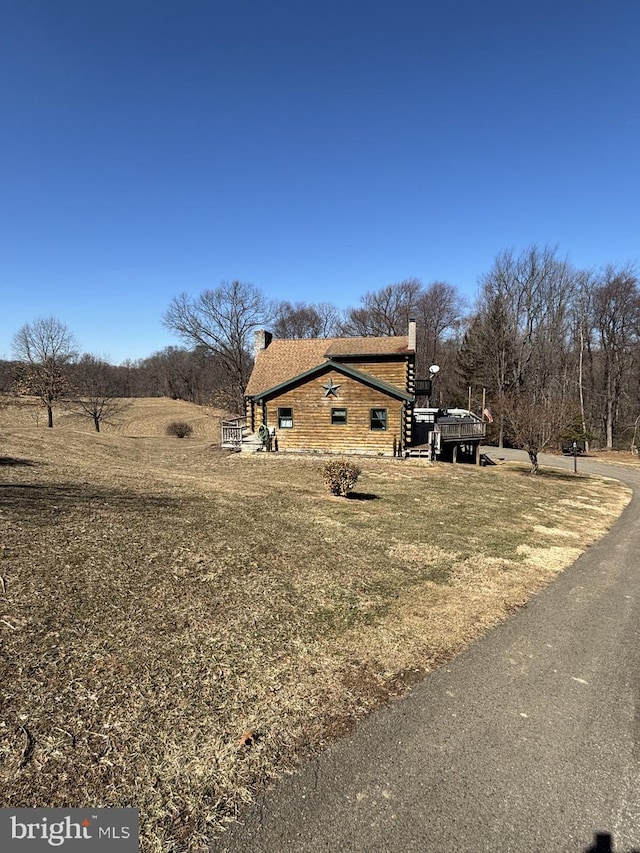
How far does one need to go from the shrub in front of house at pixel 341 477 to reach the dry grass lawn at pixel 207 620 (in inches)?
33.9

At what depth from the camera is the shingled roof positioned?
25.6 m

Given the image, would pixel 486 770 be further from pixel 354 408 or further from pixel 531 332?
pixel 531 332

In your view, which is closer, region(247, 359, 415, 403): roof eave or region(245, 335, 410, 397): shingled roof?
region(247, 359, 415, 403): roof eave

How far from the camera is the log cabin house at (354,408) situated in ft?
77.5

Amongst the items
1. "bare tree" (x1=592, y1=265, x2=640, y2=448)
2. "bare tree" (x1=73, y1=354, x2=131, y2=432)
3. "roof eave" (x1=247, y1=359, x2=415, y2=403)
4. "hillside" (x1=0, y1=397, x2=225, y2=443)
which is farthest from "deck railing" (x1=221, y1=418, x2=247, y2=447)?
"bare tree" (x1=592, y1=265, x2=640, y2=448)

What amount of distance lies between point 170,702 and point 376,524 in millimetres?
7302

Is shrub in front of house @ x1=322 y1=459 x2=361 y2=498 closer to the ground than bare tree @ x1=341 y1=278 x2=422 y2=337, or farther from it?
closer to the ground

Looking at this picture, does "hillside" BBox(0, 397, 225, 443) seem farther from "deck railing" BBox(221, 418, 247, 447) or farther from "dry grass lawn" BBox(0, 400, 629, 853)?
"dry grass lawn" BBox(0, 400, 629, 853)

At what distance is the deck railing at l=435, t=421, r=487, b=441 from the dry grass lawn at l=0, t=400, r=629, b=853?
38.0ft

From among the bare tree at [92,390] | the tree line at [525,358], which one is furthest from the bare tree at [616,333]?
the bare tree at [92,390]

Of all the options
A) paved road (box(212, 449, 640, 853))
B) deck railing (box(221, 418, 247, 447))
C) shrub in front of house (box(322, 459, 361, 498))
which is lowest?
paved road (box(212, 449, 640, 853))

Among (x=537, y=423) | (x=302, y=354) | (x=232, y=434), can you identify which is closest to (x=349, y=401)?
(x=302, y=354)

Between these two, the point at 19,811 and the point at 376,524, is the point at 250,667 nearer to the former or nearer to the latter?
the point at 19,811

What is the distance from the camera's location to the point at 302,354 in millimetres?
28391
